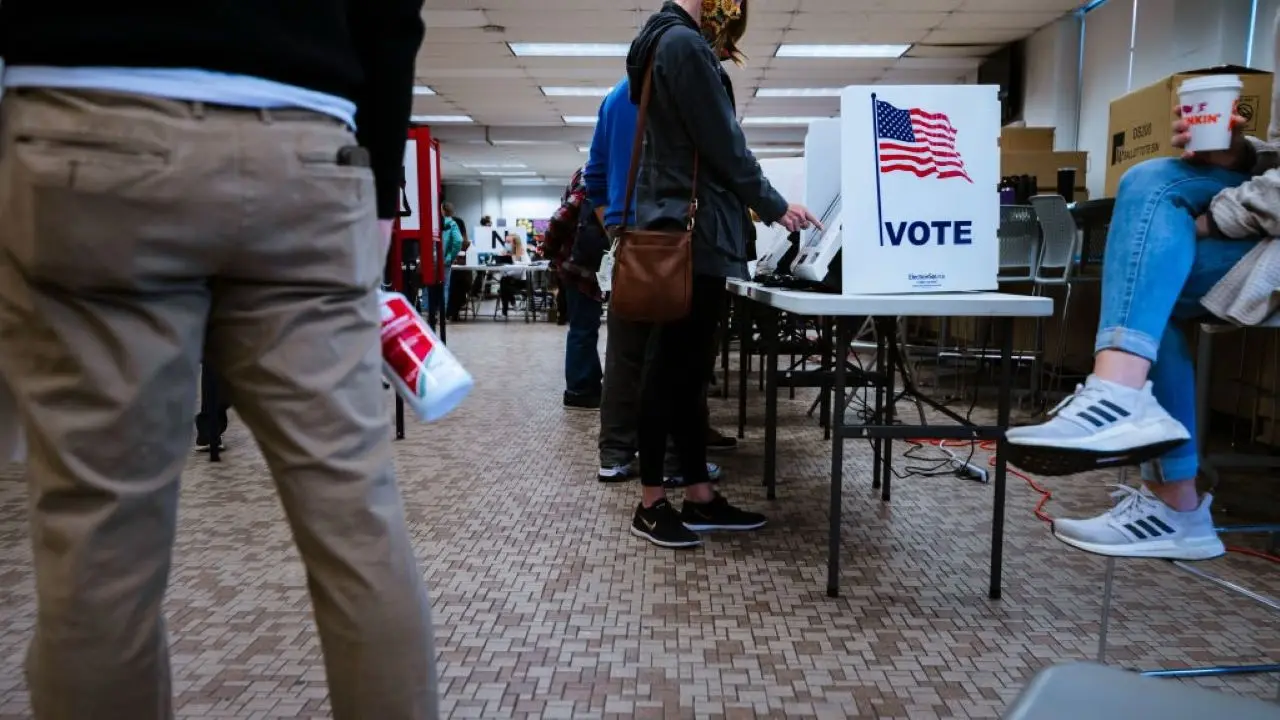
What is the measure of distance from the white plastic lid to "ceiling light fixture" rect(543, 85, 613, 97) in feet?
30.3

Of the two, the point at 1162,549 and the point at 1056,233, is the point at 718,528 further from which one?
the point at 1056,233

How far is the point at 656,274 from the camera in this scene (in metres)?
1.84

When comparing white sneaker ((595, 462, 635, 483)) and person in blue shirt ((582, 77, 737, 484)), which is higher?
person in blue shirt ((582, 77, 737, 484))

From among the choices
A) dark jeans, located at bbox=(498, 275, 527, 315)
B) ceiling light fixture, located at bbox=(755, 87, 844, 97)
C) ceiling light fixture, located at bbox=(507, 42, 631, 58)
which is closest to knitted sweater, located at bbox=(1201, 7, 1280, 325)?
ceiling light fixture, located at bbox=(507, 42, 631, 58)

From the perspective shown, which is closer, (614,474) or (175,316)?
(175,316)

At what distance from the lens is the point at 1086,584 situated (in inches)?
71.3

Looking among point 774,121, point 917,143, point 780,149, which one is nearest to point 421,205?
point 917,143

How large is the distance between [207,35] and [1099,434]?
1.19m

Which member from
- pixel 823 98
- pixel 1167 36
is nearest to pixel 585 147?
pixel 823 98

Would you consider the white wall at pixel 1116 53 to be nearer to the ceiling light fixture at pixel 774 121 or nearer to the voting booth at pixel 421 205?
the voting booth at pixel 421 205

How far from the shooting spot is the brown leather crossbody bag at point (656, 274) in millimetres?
1839

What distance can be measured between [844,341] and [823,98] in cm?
969

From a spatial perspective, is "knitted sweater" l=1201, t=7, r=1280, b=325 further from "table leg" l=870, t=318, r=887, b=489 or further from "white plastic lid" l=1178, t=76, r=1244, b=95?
"table leg" l=870, t=318, r=887, b=489

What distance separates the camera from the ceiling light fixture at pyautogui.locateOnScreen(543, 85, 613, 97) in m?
10.2
